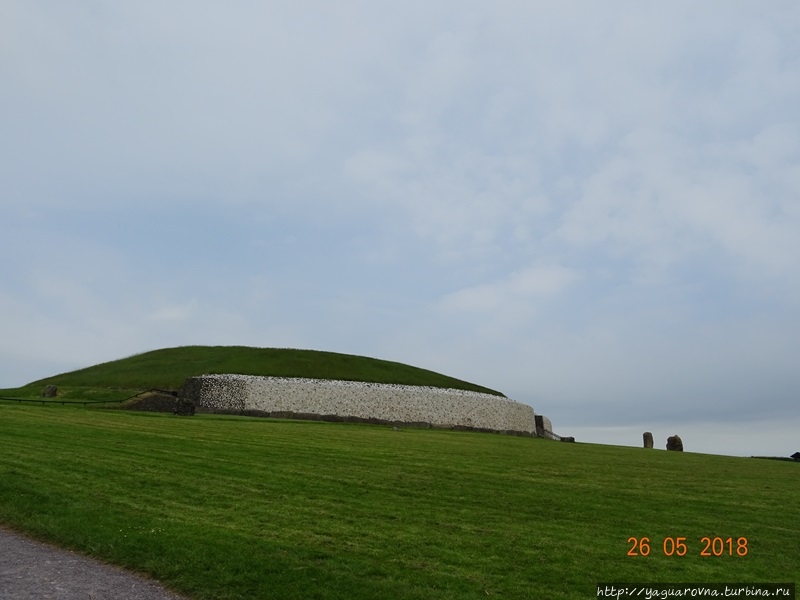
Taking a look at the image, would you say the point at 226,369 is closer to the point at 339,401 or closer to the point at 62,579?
the point at 339,401

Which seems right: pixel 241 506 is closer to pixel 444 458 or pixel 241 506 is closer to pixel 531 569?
pixel 531 569

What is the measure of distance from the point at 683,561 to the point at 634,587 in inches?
82.2

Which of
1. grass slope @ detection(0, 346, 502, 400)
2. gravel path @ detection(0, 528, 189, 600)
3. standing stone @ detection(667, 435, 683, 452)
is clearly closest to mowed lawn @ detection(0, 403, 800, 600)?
gravel path @ detection(0, 528, 189, 600)

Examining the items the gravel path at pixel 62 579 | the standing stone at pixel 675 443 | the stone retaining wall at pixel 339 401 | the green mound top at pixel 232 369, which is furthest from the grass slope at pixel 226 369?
the gravel path at pixel 62 579

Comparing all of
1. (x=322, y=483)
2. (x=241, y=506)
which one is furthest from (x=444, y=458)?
(x=241, y=506)

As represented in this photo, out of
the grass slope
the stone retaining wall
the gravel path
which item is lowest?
the gravel path

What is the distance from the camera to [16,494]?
14711 mm

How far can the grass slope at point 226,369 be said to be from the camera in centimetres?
5638

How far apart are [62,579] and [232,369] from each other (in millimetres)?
48432

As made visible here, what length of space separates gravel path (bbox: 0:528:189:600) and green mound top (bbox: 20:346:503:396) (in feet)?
143

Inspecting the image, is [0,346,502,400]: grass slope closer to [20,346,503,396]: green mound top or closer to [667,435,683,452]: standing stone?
[20,346,503,396]: green mound top

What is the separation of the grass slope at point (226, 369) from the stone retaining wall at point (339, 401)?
4417 mm

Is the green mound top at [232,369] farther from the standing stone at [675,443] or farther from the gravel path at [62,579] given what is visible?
the gravel path at [62,579]

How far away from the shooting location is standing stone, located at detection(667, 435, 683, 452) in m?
43.9
